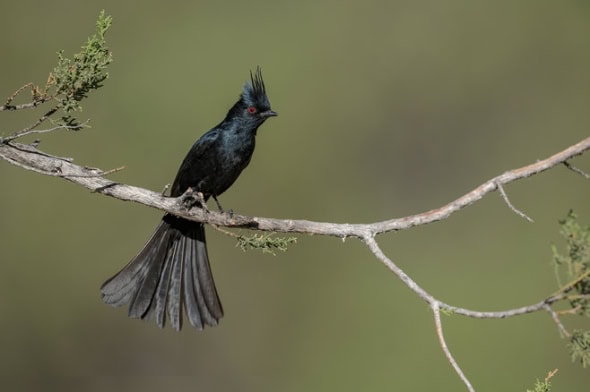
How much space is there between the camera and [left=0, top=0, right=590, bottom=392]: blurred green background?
753 cm

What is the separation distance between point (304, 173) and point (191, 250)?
351cm

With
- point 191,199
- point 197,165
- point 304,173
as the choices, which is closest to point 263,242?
point 191,199

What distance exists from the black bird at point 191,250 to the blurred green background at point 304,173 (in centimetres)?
273

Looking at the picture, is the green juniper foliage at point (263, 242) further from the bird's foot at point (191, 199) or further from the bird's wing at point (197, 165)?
the bird's wing at point (197, 165)

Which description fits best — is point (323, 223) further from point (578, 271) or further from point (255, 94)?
point (255, 94)

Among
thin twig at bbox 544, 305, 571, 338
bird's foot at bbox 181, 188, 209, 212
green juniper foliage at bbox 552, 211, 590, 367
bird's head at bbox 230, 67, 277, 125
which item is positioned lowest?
thin twig at bbox 544, 305, 571, 338

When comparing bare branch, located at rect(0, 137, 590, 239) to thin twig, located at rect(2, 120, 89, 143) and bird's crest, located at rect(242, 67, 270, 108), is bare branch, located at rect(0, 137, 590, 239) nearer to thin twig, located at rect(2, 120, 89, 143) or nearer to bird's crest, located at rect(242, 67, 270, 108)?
thin twig, located at rect(2, 120, 89, 143)

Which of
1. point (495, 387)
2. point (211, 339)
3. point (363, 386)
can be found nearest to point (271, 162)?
point (211, 339)

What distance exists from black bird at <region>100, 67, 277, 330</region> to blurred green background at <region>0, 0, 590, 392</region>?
8.96ft

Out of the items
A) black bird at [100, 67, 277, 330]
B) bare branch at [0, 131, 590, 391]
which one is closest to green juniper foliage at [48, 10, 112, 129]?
bare branch at [0, 131, 590, 391]

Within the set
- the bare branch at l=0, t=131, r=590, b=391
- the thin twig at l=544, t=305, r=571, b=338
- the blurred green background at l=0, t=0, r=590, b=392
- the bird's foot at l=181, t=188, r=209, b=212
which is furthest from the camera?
the blurred green background at l=0, t=0, r=590, b=392

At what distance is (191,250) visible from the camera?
15.5 feet

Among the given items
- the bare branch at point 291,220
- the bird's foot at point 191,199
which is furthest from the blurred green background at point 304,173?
the bare branch at point 291,220

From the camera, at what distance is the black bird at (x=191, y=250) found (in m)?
4.48
